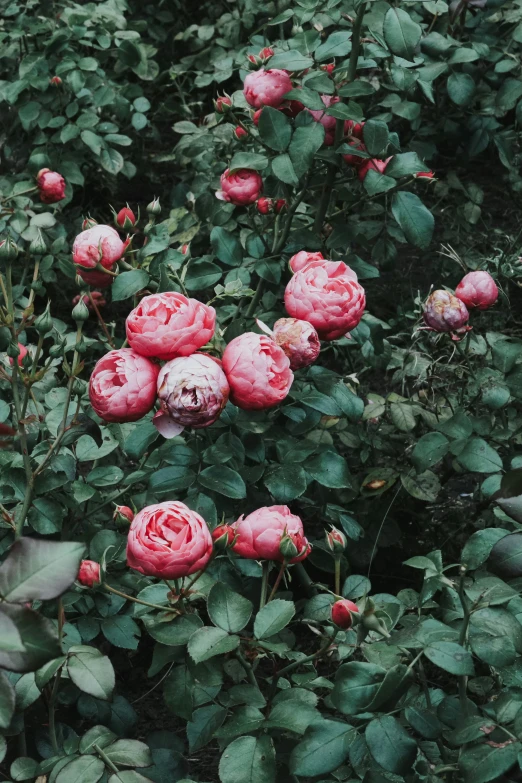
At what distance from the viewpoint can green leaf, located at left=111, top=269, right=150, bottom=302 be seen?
4.36ft

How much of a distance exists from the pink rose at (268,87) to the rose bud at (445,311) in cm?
41

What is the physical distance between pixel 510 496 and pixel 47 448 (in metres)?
0.79

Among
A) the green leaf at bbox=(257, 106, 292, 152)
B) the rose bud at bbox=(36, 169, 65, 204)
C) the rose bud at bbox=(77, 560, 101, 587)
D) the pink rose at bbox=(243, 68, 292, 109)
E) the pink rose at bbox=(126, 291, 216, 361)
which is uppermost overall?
the pink rose at bbox=(243, 68, 292, 109)

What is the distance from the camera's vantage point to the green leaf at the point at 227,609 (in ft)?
3.28

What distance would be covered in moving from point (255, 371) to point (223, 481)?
0.21 m

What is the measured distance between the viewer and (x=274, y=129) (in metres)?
1.39

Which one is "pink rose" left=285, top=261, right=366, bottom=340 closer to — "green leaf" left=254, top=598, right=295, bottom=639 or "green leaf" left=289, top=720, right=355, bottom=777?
"green leaf" left=254, top=598, right=295, bottom=639

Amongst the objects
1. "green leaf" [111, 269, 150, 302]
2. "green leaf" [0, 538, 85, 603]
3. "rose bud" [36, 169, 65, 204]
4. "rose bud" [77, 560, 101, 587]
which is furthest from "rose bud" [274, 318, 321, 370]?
"rose bud" [36, 169, 65, 204]

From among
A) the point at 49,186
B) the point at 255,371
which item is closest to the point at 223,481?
the point at 255,371

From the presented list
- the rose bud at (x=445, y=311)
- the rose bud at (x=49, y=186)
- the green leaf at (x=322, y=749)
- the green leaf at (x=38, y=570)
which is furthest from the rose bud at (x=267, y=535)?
the rose bud at (x=49, y=186)

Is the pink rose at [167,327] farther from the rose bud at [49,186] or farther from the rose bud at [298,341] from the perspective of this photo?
the rose bud at [49,186]

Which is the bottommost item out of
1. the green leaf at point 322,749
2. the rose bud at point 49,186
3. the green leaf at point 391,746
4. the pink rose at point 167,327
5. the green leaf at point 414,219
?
the green leaf at point 322,749

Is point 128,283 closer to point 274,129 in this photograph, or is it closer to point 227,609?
point 274,129

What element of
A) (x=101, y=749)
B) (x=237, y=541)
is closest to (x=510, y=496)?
(x=237, y=541)
